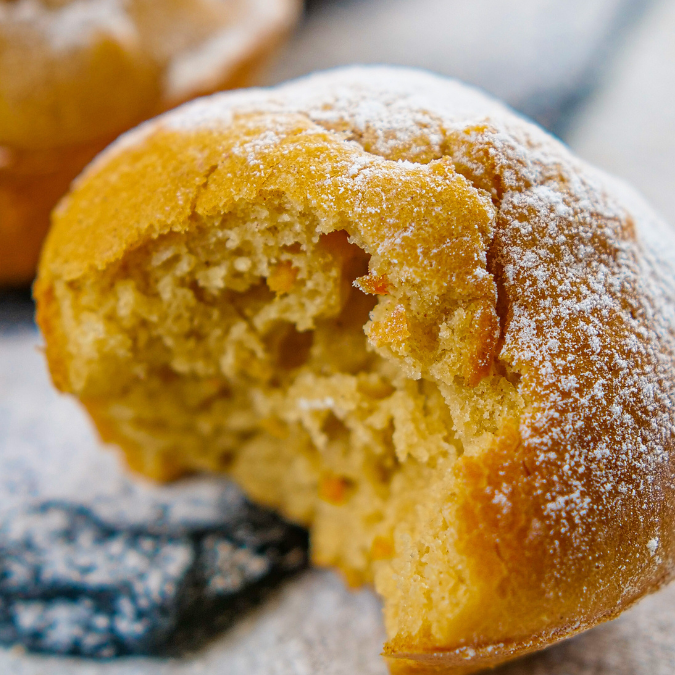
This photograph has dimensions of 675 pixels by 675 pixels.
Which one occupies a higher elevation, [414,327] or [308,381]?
[414,327]

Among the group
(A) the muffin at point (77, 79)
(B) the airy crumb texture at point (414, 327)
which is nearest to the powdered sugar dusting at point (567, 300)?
(B) the airy crumb texture at point (414, 327)

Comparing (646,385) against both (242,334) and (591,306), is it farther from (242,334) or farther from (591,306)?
(242,334)

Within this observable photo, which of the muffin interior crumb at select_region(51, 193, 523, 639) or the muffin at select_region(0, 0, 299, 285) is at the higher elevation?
the muffin at select_region(0, 0, 299, 285)

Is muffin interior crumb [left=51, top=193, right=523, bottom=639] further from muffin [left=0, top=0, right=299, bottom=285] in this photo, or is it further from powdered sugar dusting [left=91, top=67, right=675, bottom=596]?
muffin [left=0, top=0, right=299, bottom=285]

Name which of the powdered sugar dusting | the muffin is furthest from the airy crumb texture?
the muffin

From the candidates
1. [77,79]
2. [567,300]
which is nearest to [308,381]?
[567,300]

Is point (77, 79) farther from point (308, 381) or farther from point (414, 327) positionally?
point (414, 327)
